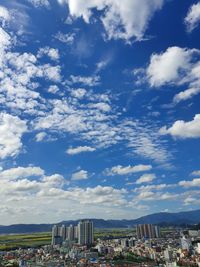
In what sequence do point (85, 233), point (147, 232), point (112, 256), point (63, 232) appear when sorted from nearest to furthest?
1. point (112, 256)
2. point (85, 233)
3. point (63, 232)
4. point (147, 232)

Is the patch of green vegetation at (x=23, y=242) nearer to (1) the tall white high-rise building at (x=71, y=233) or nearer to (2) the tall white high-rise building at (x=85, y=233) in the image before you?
→ (1) the tall white high-rise building at (x=71, y=233)

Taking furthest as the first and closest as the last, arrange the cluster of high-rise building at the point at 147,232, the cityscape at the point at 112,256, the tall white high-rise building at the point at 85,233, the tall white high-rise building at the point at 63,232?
the cluster of high-rise building at the point at 147,232, the tall white high-rise building at the point at 63,232, the tall white high-rise building at the point at 85,233, the cityscape at the point at 112,256

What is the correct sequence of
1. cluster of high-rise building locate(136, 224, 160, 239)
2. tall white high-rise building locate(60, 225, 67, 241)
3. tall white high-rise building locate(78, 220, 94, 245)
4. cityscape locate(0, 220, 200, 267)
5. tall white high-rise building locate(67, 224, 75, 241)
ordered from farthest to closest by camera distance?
1. cluster of high-rise building locate(136, 224, 160, 239)
2. tall white high-rise building locate(60, 225, 67, 241)
3. tall white high-rise building locate(67, 224, 75, 241)
4. tall white high-rise building locate(78, 220, 94, 245)
5. cityscape locate(0, 220, 200, 267)

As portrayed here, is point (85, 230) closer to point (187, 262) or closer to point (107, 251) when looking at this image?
point (107, 251)

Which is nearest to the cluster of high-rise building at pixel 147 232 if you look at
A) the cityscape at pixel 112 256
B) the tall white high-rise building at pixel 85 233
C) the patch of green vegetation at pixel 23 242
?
the tall white high-rise building at pixel 85 233

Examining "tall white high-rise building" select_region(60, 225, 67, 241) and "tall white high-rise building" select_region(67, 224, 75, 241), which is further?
"tall white high-rise building" select_region(60, 225, 67, 241)

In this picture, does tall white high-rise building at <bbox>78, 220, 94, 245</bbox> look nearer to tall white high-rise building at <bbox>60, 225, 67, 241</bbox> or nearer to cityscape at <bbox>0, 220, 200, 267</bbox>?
cityscape at <bbox>0, 220, 200, 267</bbox>

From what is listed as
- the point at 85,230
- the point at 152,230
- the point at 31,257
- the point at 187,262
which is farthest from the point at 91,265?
the point at 152,230

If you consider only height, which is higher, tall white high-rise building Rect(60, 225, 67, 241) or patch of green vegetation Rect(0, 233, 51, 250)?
tall white high-rise building Rect(60, 225, 67, 241)

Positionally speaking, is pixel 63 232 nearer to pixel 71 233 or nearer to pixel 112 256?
pixel 71 233

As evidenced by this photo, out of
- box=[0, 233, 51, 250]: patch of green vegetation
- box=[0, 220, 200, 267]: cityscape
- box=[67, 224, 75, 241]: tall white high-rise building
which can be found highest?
box=[67, 224, 75, 241]: tall white high-rise building

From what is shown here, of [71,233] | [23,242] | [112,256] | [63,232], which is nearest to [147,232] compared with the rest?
[71,233]

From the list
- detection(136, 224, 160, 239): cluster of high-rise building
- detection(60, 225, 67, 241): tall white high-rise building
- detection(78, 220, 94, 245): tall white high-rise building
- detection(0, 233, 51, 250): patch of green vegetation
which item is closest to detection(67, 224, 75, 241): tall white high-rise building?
detection(60, 225, 67, 241): tall white high-rise building

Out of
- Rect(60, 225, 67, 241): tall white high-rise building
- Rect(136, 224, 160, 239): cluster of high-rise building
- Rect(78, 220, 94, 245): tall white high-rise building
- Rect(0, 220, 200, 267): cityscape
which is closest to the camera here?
Rect(0, 220, 200, 267): cityscape
